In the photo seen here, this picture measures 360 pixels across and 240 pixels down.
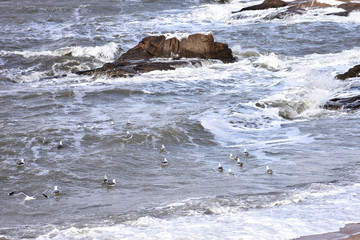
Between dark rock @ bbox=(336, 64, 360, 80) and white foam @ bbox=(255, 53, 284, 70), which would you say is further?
white foam @ bbox=(255, 53, 284, 70)

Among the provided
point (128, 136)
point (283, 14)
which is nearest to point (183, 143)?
point (128, 136)

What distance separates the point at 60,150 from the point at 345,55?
11.7m

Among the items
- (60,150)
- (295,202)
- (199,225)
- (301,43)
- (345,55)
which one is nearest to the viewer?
(199,225)

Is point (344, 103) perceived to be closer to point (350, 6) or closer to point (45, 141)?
point (45, 141)

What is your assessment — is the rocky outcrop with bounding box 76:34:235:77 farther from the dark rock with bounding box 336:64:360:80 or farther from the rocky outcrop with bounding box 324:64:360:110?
the rocky outcrop with bounding box 324:64:360:110

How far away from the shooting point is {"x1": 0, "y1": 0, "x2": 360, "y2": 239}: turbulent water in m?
5.51

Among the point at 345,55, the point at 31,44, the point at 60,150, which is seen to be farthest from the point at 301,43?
the point at 60,150

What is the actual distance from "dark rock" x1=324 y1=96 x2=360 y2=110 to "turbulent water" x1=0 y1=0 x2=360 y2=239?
0.22 metres

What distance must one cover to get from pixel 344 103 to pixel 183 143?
3.94 metres

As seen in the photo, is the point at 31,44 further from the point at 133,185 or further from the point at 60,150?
the point at 133,185

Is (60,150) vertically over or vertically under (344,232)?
under

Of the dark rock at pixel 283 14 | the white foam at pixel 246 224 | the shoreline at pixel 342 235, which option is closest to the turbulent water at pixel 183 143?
the white foam at pixel 246 224

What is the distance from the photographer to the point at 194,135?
9797mm

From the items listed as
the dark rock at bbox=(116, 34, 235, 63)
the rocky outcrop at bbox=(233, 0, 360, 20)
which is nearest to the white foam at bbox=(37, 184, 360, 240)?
the dark rock at bbox=(116, 34, 235, 63)
